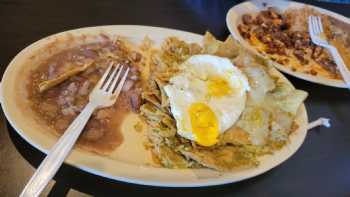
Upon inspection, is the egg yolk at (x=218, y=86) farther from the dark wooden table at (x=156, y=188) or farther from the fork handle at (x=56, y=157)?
the fork handle at (x=56, y=157)

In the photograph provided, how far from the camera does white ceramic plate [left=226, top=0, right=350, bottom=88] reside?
1.54 m

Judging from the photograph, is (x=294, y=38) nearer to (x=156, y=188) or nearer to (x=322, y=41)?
(x=322, y=41)

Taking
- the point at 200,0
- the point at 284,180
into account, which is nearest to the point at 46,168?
the point at 284,180

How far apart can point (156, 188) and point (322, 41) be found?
1.27 m

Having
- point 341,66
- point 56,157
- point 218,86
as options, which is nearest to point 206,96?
point 218,86

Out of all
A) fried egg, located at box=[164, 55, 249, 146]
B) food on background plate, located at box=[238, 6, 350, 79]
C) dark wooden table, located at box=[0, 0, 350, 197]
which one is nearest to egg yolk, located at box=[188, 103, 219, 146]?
fried egg, located at box=[164, 55, 249, 146]

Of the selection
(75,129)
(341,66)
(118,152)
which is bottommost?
(341,66)

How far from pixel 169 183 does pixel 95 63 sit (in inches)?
24.6

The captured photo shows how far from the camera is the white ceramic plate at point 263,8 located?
1545mm

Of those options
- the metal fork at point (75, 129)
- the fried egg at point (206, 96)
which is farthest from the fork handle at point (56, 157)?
the fried egg at point (206, 96)

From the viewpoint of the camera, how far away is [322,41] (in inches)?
73.1

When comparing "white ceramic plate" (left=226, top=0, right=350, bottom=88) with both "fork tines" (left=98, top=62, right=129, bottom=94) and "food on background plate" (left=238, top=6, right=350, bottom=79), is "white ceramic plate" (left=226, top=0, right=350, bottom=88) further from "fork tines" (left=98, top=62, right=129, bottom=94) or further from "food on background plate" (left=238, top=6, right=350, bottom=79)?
"fork tines" (left=98, top=62, right=129, bottom=94)

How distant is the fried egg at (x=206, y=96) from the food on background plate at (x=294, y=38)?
48 cm

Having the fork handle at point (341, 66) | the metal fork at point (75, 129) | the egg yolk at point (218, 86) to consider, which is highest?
the metal fork at point (75, 129)
